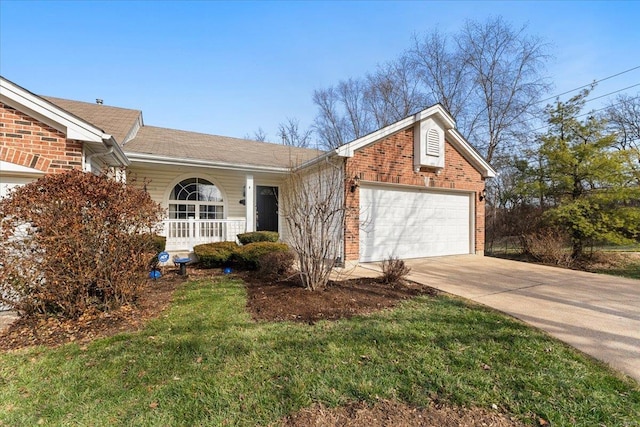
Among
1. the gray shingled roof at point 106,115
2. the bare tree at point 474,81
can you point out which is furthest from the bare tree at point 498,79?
the gray shingled roof at point 106,115

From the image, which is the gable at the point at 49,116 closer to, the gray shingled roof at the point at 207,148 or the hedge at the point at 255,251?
the gray shingled roof at the point at 207,148

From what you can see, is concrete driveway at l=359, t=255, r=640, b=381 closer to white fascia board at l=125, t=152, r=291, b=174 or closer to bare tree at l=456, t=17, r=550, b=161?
white fascia board at l=125, t=152, r=291, b=174

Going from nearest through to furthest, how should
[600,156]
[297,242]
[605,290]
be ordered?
[297,242] < [605,290] < [600,156]

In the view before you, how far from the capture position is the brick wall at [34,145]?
4859 mm

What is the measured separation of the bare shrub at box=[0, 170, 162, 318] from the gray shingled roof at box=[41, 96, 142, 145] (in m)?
4.99

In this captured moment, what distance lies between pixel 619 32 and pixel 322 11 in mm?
10616

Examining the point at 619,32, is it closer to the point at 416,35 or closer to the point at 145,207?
the point at 416,35

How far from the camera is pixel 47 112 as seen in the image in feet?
16.3

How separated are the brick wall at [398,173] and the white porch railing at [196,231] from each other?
365 cm

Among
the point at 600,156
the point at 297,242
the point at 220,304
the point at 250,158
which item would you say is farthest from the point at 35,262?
the point at 600,156

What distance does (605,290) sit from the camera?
5941mm

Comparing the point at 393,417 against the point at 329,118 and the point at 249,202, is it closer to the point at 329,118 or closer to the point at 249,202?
the point at 249,202

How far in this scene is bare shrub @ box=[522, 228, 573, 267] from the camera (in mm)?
9727

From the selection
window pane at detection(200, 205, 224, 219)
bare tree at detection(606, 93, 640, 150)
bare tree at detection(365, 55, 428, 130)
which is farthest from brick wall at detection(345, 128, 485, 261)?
bare tree at detection(606, 93, 640, 150)
